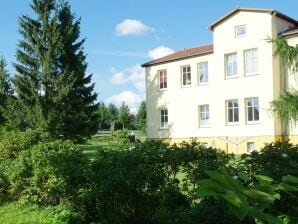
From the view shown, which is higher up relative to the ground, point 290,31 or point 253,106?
point 290,31

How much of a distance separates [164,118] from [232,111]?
7456 mm

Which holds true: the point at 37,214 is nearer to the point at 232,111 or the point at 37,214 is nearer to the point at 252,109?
the point at 252,109

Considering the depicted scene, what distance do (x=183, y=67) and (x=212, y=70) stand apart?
327cm

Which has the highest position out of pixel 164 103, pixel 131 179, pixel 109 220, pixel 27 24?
pixel 27 24

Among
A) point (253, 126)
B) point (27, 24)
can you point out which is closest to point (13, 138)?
point (253, 126)

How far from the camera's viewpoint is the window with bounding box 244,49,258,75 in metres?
27.2

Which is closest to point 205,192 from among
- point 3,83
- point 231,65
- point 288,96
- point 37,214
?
point 37,214

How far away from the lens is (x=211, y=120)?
98.5 feet

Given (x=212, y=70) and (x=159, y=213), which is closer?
(x=159, y=213)

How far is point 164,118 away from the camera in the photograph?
34.5 meters

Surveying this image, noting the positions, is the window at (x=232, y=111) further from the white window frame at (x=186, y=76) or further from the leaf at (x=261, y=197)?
the leaf at (x=261, y=197)

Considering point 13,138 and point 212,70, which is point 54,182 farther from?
point 212,70

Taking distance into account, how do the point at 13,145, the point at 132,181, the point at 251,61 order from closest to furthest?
the point at 132,181
the point at 13,145
the point at 251,61

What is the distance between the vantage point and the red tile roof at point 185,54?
31234 millimetres
